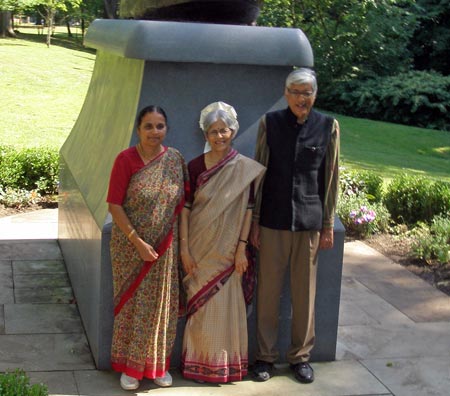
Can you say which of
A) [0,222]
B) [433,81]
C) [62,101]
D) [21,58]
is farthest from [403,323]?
[21,58]

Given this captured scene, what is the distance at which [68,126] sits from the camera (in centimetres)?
1666

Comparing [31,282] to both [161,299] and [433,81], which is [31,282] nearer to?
[161,299]

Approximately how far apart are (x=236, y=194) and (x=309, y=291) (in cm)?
78

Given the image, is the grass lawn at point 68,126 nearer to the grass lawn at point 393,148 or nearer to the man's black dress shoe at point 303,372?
the grass lawn at point 393,148

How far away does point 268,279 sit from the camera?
15.0 ft

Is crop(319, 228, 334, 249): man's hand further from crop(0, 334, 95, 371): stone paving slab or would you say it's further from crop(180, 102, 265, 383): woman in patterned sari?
crop(0, 334, 95, 371): stone paving slab

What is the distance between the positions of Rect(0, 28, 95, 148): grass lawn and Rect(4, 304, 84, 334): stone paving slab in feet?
26.1

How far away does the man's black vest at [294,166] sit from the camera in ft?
14.4

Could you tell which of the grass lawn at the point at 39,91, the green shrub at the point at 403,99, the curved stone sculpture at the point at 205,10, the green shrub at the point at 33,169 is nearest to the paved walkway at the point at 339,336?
the green shrub at the point at 33,169

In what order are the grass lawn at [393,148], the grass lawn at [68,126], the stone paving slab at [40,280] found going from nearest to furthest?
the stone paving slab at [40,280] → the grass lawn at [393,148] → the grass lawn at [68,126]

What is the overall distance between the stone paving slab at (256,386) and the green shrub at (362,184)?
15.1ft

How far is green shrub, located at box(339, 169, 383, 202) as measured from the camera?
9297 millimetres

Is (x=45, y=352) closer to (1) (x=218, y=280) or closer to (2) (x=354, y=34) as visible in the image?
(1) (x=218, y=280)

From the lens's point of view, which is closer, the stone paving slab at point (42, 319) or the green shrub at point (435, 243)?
the stone paving slab at point (42, 319)
